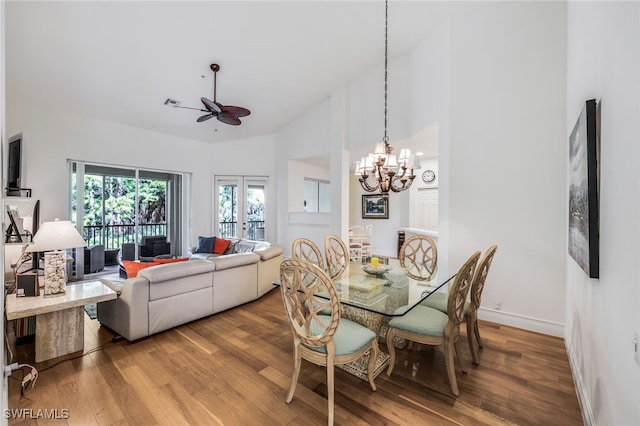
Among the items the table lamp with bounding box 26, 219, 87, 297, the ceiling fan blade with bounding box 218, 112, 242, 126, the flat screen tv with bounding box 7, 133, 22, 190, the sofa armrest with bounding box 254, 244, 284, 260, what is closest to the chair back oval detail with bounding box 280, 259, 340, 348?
the table lamp with bounding box 26, 219, 87, 297

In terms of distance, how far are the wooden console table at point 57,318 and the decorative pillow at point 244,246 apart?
2699 millimetres

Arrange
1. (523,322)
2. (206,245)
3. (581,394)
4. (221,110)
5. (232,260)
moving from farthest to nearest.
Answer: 1. (206,245)
2. (221,110)
3. (232,260)
4. (523,322)
5. (581,394)

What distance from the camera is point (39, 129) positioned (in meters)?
4.63

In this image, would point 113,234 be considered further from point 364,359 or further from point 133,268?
point 364,359

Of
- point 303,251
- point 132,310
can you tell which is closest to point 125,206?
point 132,310

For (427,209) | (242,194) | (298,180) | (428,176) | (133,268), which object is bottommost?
(133,268)

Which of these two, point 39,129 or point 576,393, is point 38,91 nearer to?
point 39,129

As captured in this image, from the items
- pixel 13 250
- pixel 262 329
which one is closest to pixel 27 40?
pixel 13 250

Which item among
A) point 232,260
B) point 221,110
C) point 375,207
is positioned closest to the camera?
point 232,260

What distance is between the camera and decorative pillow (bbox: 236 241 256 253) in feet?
17.3

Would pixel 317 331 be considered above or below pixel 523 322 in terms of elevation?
above

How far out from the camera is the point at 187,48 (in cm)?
371

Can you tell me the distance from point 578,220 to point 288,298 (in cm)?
196

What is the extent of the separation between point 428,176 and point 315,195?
2981mm
